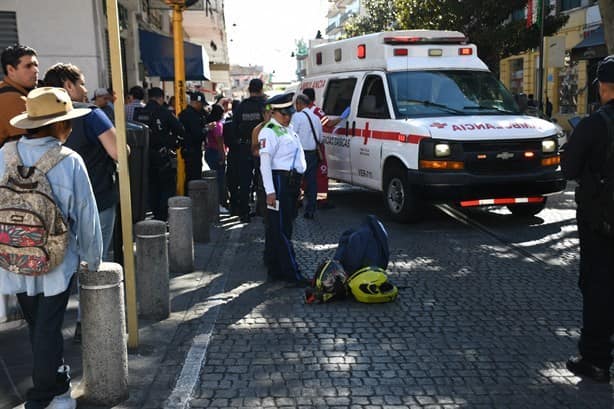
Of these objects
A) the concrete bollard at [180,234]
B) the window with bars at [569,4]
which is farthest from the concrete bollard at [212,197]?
the window with bars at [569,4]

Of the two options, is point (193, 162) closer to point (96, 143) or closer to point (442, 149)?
point (442, 149)

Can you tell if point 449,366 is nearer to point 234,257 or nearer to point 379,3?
point 234,257

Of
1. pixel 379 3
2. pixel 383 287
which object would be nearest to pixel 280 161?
pixel 383 287

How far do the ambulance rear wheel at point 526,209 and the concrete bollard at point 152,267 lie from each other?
591 centimetres

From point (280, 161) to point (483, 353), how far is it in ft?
8.65

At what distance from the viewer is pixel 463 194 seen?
8.58m

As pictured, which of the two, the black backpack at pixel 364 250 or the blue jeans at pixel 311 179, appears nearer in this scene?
the black backpack at pixel 364 250

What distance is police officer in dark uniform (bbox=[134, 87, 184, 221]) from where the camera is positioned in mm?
8648

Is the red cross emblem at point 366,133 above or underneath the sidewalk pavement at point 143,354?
above

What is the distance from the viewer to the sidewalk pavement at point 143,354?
160 inches

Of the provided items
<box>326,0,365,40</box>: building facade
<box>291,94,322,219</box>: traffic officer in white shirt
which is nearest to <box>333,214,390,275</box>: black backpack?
<box>291,94,322,219</box>: traffic officer in white shirt

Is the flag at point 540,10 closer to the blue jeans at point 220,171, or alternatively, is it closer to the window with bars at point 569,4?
the blue jeans at point 220,171

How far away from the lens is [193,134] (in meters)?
9.69

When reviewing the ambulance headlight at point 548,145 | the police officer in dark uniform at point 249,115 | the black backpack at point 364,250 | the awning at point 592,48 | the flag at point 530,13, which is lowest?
the black backpack at point 364,250
